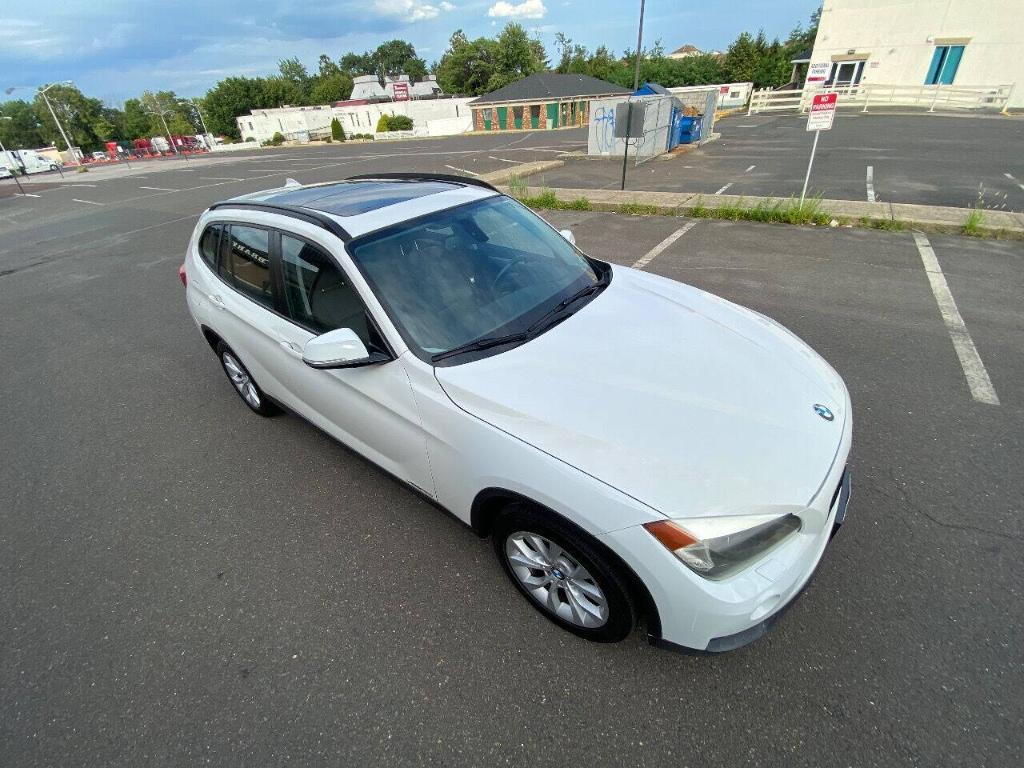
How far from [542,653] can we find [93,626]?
227 centimetres

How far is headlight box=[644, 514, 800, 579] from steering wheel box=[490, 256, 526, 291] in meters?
1.56

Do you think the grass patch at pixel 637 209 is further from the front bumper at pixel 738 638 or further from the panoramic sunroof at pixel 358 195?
the front bumper at pixel 738 638

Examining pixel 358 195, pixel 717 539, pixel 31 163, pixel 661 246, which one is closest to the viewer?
pixel 717 539

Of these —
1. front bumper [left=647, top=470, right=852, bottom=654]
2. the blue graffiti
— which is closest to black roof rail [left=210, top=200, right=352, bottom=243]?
front bumper [left=647, top=470, right=852, bottom=654]

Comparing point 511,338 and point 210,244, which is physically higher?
point 210,244

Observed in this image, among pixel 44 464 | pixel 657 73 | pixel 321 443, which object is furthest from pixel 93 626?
pixel 657 73

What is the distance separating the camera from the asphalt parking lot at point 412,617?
1882 mm

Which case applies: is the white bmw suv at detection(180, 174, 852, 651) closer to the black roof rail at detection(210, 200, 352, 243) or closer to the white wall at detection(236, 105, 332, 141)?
the black roof rail at detection(210, 200, 352, 243)

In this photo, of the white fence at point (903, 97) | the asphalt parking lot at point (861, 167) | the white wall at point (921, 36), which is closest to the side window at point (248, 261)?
the asphalt parking lot at point (861, 167)

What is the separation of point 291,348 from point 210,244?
1.58 m

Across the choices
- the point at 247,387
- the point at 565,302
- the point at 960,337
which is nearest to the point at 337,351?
the point at 565,302

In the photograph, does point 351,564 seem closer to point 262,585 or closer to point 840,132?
point 262,585

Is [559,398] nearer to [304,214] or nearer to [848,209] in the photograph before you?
[304,214]

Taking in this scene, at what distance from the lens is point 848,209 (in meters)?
8.44
